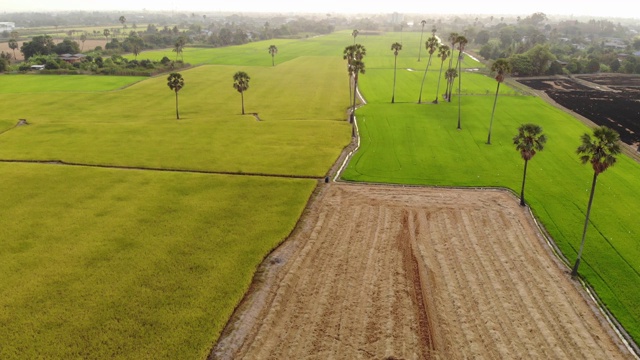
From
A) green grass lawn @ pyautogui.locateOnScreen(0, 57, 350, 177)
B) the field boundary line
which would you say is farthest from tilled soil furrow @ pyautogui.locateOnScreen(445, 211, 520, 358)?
green grass lawn @ pyautogui.locateOnScreen(0, 57, 350, 177)

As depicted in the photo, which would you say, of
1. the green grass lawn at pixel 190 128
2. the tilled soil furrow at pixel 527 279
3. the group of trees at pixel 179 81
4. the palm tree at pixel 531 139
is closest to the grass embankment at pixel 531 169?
the tilled soil furrow at pixel 527 279

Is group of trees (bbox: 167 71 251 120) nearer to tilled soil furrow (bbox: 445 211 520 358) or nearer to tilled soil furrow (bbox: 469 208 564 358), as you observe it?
tilled soil furrow (bbox: 445 211 520 358)

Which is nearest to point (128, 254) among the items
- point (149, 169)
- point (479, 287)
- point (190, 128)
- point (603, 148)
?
point (149, 169)

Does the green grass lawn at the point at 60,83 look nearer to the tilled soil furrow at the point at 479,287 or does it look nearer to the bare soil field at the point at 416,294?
the bare soil field at the point at 416,294

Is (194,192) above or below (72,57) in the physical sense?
below

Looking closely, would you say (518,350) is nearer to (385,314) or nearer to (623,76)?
(385,314)

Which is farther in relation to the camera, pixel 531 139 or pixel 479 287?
pixel 531 139

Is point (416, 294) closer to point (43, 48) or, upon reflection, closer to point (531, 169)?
point (531, 169)
